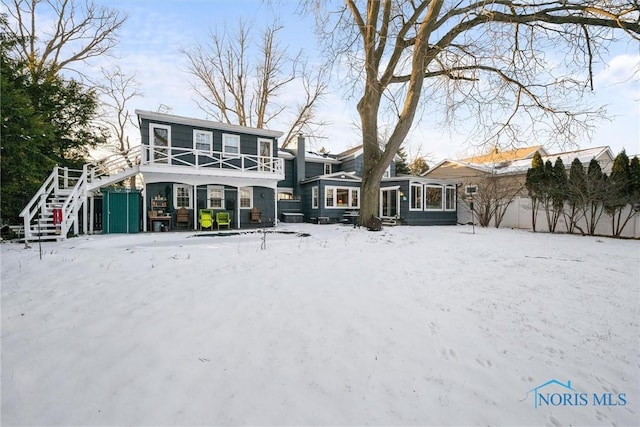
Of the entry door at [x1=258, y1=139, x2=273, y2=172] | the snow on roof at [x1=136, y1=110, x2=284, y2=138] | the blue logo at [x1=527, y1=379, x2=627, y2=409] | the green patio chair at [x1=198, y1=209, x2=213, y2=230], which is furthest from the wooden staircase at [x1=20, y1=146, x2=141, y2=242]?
the blue logo at [x1=527, y1=379, x2=627, y2=409]

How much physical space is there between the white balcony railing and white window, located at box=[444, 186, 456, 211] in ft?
36.6

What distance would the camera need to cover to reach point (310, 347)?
2.58 m

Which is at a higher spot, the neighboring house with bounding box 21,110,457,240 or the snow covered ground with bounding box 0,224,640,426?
the neighboring house with bounding box 21,110,457,240

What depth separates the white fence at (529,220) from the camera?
11.7 m

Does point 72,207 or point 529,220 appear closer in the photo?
point 72,207

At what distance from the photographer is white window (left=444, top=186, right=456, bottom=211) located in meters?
18.0

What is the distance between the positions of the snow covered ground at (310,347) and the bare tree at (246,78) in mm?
20805

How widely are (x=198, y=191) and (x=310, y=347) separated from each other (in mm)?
11593

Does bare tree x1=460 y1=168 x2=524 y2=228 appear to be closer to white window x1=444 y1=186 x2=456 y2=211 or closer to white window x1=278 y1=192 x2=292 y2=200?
white window x1=444 y1=186 x2=456 y2=211

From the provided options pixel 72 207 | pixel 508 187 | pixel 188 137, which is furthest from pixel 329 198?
pixel 72 207

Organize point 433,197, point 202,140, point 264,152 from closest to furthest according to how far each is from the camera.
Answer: point 202,140, point 264,152, point 433,197

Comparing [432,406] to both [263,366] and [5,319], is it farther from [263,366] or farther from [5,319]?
[5,319]

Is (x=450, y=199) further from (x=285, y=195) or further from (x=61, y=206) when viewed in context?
(x=61, y=206)

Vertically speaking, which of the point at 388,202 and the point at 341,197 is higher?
the point at 341,197
